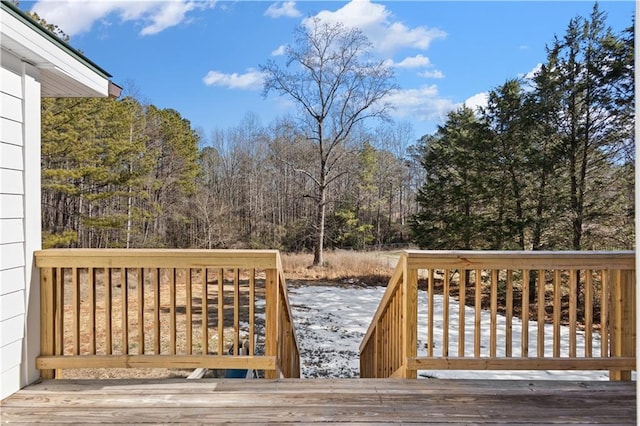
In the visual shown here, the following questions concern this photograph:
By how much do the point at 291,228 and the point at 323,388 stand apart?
20.6m

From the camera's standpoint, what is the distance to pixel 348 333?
8039mm

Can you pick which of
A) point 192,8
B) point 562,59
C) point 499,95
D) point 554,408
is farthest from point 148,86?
point 554,408

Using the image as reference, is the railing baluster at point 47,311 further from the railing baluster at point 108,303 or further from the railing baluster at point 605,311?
the railing baluster at point 605,311

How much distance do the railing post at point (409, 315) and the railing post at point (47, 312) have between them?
7.30 ft

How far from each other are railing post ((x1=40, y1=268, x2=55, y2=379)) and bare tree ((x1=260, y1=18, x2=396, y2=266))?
14.4 m

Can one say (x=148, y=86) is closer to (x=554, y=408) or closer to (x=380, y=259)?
(x=380, y=259)

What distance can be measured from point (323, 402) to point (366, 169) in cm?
2185

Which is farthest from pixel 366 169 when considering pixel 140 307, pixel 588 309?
pixel 140 307

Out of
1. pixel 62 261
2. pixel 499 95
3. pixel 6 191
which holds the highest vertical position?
pixel 499 95

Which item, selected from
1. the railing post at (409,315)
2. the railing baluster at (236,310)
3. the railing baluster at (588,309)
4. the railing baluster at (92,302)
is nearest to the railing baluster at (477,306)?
→ the railing post at (409,315)

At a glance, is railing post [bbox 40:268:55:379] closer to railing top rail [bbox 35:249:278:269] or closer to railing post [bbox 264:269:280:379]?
railing top rail [bbox 35:249:278:269]

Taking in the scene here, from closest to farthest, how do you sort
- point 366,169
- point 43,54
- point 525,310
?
point 43,54 → point 525,310 → point 366,169

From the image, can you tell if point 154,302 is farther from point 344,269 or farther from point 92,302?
point 344,269

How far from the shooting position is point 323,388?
2.32 meters
